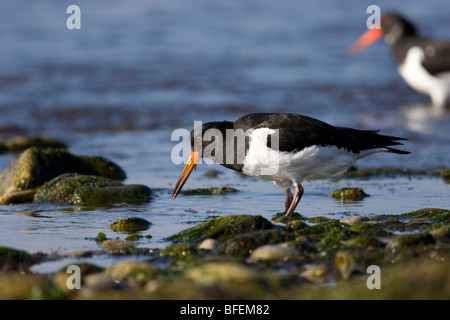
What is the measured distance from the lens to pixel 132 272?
4344mm

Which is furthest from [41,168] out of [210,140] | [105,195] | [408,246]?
[408,246]

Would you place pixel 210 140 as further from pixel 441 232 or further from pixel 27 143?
pixel 27 143

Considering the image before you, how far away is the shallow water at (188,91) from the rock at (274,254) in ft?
2.90

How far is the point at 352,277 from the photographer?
433cm

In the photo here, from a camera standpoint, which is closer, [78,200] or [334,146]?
[334,146]

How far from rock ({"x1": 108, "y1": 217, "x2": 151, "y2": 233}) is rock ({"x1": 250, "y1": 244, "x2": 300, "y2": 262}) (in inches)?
55.5

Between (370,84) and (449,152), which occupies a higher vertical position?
(370,84)

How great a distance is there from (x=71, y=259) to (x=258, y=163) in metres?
1.83

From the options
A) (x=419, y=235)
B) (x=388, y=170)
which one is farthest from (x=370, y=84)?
(x=419, y=235)

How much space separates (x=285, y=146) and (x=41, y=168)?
9.72 ft

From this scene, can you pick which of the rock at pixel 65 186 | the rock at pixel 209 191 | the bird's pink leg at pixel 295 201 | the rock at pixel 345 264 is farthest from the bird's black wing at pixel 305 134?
the rock at pixel 65 186

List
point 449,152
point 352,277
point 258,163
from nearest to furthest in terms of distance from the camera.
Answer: point 352,277 → point 258,163 → point 449,152
